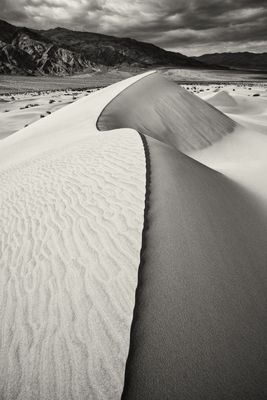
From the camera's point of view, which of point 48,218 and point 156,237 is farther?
point 48,218

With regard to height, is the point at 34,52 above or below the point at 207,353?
above

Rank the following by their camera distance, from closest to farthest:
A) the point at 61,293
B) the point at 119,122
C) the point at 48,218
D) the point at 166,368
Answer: the point at 166,368
the point at 61,293
the point at 48,218
the point at 119,122

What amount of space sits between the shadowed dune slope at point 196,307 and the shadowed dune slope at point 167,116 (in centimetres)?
599

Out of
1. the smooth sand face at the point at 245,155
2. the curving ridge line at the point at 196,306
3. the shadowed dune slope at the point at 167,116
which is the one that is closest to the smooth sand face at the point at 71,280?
the curving ridge line at the point at 196,306

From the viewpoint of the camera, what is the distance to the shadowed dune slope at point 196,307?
1825 mm

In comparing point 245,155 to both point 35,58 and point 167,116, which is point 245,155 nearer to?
point 167,116

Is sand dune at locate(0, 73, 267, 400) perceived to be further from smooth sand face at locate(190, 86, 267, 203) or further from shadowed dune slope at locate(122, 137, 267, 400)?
smooth sand face at locate(190, 86, 267, 203)

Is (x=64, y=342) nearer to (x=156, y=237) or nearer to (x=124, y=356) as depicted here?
(x=124, y=356)

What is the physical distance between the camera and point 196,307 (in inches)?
86.4

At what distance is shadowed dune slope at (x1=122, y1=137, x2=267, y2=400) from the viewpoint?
1.83 metres

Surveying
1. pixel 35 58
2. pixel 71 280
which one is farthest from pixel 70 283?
pixel 35 58

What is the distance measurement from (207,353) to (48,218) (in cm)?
218

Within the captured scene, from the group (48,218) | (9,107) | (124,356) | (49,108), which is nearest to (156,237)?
(124,356)

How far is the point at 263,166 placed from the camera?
23.3 feet
